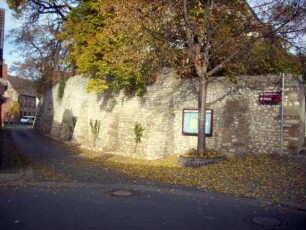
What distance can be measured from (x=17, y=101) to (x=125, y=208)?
7075 centimetres

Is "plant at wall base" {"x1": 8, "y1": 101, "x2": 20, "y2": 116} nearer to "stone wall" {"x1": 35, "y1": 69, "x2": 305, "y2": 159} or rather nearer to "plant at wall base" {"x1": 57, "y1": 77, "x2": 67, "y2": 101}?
"plant at wall base" {"x1": 57, "y1": 77, "x2": 67, "y2": 101}

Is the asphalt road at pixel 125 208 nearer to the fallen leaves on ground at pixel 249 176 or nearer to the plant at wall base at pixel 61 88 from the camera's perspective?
the fallen leaves on ground at pixel 249 176

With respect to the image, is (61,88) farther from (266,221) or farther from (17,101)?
(17,101)

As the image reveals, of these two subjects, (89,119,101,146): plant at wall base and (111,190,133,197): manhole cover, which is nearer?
(111,190,133,197): manhole cover

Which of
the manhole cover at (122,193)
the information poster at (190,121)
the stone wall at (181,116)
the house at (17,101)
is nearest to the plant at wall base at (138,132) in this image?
the stone wall at (181,116)

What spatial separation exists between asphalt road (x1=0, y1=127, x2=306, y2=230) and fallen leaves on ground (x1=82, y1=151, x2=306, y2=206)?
93cm

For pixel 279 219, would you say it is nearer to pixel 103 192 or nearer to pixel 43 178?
pixel 103 192

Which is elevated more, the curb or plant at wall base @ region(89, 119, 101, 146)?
plant at wall base @ region(89, 119, 101, 146)

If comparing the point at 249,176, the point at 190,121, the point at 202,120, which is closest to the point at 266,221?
the point at 249,176

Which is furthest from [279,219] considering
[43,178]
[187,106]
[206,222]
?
[187,106]

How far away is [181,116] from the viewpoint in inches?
778

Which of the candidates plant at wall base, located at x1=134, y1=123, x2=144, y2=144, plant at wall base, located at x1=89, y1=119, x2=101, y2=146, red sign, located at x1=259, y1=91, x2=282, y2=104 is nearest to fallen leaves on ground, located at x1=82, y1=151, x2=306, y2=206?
red sign, located at x1=259, y1=91, x2=282, y2=104

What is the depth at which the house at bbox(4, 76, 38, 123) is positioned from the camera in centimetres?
7088

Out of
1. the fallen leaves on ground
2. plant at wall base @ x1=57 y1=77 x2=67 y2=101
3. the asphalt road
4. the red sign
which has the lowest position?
the asphalt road
